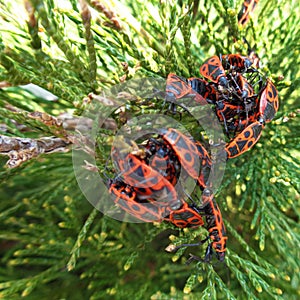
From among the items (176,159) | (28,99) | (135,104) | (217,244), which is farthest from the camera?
(28,99)

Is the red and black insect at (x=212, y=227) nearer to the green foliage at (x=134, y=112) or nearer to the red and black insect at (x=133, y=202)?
the green foliage at (x=134, y=112)

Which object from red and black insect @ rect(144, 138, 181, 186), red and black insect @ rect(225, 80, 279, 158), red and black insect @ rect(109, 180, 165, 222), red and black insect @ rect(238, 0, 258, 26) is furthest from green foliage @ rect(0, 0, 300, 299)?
red and black insect @ rect(144, 138, 181, 186)

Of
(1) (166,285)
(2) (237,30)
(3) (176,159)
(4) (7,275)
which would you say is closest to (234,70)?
(2) (237,30)

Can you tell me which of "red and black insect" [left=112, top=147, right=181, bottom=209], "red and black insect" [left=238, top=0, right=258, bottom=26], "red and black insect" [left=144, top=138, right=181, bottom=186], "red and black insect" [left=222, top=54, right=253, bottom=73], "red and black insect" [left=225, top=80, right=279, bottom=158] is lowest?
"red and black insect" [left=112, top=147, right=181, bottom=209]

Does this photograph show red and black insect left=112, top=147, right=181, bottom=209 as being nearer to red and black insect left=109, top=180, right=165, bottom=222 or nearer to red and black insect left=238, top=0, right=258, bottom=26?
red and black insect left=109, top=180, right=165, bottom=222

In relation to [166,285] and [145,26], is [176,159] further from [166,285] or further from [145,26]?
[166,285]

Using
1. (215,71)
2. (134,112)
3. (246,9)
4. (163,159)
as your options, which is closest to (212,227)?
(163,159)

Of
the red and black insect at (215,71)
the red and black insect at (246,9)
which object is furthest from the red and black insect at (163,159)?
the red and black insect at (246,9)

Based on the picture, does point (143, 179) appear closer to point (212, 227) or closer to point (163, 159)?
point (163, 159)
